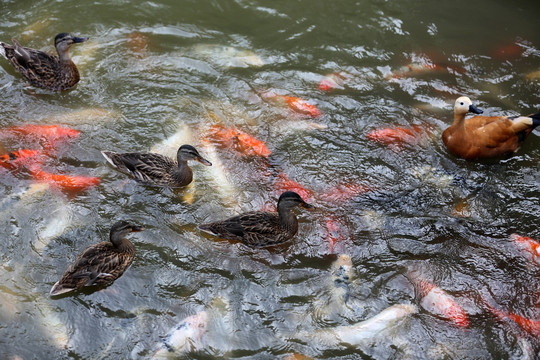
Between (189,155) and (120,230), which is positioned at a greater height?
(189,155)

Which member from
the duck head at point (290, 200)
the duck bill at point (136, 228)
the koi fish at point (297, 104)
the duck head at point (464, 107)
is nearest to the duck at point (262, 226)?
the duck head at point (290, 200)

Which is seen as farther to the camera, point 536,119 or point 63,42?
point 63,42

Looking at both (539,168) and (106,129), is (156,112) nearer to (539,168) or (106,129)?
(106,129)

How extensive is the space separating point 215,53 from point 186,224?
12.6 ft

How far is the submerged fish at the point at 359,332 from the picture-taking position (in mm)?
5645

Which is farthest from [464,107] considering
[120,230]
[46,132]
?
[46,132]

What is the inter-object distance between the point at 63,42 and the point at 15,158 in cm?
218

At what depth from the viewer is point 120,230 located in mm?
6078

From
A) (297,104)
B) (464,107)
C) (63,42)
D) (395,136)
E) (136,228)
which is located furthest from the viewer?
(297,104)

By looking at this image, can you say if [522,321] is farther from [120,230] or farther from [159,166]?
[159,166]

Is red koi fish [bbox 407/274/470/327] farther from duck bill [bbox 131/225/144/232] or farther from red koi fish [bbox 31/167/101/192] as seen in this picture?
red koi fish [bbox 31/167/101/192]

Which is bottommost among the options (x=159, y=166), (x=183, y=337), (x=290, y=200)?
(x=183, y=337)

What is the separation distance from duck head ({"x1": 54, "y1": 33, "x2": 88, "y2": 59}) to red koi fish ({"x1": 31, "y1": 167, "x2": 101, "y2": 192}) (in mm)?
2208

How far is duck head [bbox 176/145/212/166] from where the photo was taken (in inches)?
279
